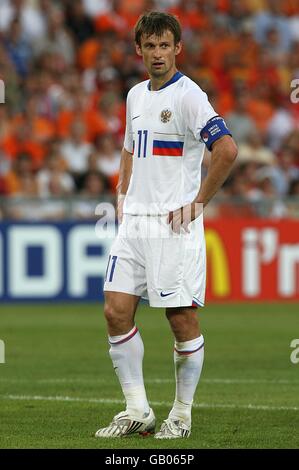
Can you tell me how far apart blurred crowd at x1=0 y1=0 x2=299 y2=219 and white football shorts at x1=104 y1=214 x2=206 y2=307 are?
368 inches

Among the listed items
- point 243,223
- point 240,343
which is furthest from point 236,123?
point 240,343

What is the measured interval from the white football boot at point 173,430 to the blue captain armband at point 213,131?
1709mm

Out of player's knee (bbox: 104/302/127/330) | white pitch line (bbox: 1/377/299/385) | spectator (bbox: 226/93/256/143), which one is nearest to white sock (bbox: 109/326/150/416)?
player's knee (bbox: 104/302/127/330)

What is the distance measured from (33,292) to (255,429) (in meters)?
9.38

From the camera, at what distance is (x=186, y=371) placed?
7.73 meters

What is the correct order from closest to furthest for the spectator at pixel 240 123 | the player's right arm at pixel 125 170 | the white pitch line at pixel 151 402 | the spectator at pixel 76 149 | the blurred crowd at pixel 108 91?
the player's right arm at pixel 125 170 → the white pitch line at pixel 151 402 → the blurred crowd at pixel 108 91 → the spectator at pixel 76 149 → the spectator at pixel 240 123

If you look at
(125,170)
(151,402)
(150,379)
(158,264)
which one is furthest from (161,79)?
(150,379)

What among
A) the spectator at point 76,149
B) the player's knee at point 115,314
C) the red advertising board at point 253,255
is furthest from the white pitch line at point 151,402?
the spectator at point 76,149

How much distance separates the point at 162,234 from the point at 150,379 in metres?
3.30

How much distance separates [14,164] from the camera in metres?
17.5

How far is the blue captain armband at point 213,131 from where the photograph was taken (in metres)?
7.39

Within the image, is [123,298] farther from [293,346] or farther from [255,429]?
[293,346]

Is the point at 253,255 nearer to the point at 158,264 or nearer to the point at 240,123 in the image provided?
the point at 240,123

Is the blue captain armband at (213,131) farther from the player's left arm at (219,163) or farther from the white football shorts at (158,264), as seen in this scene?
the white football shorts at (158,264)
